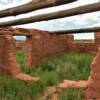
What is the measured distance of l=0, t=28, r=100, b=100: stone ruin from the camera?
10016mm

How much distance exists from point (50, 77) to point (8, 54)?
2.06 meters

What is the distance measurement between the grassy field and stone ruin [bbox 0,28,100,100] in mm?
481

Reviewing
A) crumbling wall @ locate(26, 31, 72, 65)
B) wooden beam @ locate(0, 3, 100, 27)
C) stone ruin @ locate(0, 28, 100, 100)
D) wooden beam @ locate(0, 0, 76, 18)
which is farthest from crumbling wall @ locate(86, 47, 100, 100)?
crumbling wall @ locate(26, 31, 72, 65)

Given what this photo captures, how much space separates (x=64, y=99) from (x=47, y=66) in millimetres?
5948

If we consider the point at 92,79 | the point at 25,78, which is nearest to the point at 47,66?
the point at 25,78

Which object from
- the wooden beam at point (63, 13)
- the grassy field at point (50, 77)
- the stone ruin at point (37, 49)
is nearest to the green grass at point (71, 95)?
the grassy field at point (50, 77)

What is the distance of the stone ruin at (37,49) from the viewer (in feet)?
32.9

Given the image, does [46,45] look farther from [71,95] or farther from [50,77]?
[71,95]

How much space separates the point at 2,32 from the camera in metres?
14.2

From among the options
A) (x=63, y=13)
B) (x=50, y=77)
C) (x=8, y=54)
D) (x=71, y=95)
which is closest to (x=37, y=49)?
(x=8, y=54)

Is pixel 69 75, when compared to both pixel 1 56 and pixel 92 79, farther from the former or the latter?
pixel 92 79

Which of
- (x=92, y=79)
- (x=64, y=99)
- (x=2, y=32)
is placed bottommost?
(x=64, y=99)

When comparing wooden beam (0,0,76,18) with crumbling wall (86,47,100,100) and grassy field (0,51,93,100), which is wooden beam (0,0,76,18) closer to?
crumbling wall (86,47,100,100)

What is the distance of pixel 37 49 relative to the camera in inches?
683
